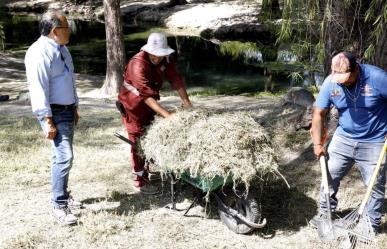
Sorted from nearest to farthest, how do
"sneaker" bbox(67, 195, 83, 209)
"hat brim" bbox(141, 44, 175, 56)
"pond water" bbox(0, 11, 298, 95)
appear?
"hat brim" bbox(141, 44, 175, 56) < "sneaker" bbox(67, 195, 83, 209) < "pond water" bbox(0, 11, 298, 95)

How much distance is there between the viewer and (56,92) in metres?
4.11

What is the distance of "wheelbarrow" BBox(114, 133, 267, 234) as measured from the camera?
4.11 meters

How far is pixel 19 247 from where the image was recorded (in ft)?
13.3

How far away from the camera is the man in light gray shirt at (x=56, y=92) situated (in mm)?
3934

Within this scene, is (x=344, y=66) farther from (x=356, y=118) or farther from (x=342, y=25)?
(x=342, y=25)

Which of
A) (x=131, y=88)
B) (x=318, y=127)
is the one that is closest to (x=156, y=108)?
(x=131, y=88)

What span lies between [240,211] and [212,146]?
68 centimetres

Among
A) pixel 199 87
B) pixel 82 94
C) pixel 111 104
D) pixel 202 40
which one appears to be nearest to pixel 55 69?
pixel 111 104

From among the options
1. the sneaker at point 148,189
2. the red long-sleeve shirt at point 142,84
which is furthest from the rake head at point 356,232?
the red long-sleeve shirt at point 142,84

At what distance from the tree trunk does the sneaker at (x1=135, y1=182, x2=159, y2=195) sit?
706 centimetres

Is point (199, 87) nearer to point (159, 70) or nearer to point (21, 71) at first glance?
point (21, 71)


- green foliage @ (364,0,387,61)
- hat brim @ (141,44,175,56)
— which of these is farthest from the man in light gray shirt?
green foliage @ (364,0,387,61)

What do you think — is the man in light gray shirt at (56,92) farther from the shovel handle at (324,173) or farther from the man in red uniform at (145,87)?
the shovel handle at (324,173)

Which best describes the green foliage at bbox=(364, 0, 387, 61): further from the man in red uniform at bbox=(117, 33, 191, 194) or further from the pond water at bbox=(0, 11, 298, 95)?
the pond water at bbox=(0, 11, 298, 95)
